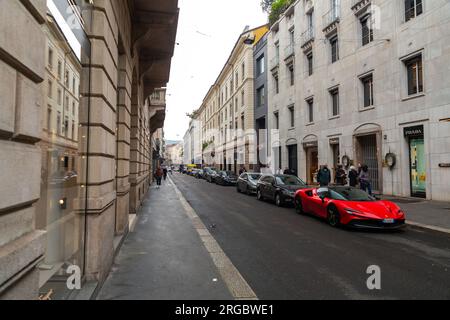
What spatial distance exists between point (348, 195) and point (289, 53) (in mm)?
20019

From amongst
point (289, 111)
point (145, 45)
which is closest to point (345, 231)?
point (145, 45)

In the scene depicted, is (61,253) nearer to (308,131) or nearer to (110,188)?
(110,188)

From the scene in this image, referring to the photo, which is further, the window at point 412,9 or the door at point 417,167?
the window at point 412,9

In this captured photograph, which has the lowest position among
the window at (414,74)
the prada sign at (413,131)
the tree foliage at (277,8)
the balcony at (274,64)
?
the prada sign at (413,131)

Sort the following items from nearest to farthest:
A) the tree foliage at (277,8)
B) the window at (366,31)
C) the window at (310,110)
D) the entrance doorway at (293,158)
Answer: the window at (366,31), the window at (310,110), the entrance doorway at (293,158), the tree foliage at (277,8)

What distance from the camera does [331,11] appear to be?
20.9 metres

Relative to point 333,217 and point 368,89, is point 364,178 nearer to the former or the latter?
point 368,89

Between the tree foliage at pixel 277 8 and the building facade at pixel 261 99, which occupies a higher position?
the tree foliage at pixel 277 8

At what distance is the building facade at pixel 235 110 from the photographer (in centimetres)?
3578

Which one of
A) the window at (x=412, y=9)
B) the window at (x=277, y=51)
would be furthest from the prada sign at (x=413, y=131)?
the window at (x=277, y=51)

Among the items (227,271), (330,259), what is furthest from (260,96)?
(227,271)

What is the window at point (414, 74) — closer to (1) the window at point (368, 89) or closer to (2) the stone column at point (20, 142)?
(1) the window at point (368, 89)

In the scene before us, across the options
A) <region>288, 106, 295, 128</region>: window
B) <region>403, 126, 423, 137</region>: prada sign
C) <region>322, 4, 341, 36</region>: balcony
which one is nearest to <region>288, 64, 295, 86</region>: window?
<region>288, 106, 295, 128</region>: window

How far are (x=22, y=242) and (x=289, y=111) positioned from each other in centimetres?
2634
